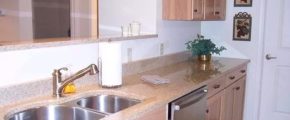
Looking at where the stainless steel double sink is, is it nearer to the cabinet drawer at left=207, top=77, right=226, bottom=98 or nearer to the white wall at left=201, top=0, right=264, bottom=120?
the cabinet drawer at left=207, top=77, right=226, bottom=98

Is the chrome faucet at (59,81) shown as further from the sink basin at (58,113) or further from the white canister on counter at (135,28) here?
the white canister on counter at (135,28)

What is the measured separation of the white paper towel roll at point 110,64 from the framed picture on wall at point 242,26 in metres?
1.98

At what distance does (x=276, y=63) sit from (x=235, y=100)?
2.30ft

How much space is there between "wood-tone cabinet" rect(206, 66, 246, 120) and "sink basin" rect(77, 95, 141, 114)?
0.83 meters

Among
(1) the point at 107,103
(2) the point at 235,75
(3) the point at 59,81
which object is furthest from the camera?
(2) the point at 235,75

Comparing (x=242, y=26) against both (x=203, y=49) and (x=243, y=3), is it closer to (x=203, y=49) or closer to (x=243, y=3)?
(x=243, y=3)

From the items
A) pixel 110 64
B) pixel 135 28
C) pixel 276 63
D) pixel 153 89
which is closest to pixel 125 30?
pixel 135 28

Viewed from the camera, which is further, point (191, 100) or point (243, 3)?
point (243, 3)

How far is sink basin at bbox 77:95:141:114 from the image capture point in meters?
1.98

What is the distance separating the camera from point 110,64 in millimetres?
A: 2119

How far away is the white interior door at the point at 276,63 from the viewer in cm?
352

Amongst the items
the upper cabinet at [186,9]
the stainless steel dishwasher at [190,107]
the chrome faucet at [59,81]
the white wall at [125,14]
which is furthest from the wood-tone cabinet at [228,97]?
the chrome faucet at [59,81]

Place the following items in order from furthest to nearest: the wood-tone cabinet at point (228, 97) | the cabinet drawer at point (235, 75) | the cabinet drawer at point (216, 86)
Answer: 1. the cabinet drawer at point (235, 75)
2. the wood-tone cabinet at point (228, 97)
3. the cabinet drawer at point (216, 86)

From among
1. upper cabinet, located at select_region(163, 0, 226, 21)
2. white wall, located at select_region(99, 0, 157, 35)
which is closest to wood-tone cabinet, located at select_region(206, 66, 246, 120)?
upper cabinet, located at select_region(163, 0, 226, 21)
